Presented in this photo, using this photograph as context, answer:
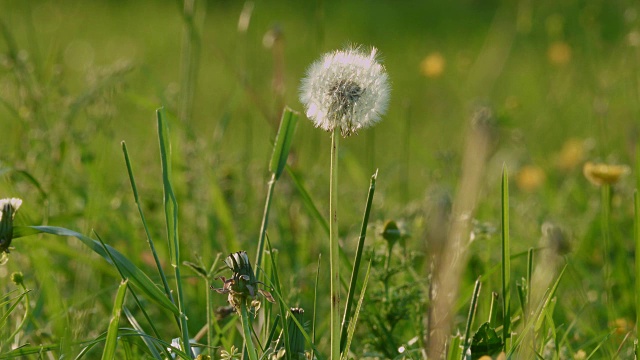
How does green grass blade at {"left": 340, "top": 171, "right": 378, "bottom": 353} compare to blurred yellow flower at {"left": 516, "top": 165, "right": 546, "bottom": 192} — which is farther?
blurred yellow flower at {"left": 516, "top": 165, "right": 546, "bottom": 192}

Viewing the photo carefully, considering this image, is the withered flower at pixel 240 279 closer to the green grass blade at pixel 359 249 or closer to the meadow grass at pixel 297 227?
the meadow grass at pixel 297 227

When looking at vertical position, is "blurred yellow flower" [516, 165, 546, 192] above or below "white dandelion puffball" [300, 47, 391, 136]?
below

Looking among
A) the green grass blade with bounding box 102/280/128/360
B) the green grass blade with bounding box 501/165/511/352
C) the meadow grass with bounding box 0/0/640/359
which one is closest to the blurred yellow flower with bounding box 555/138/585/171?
the meadow grass with bounding box 0/0/640/359

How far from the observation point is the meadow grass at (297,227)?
1.00m

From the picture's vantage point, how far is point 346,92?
89 centimetres

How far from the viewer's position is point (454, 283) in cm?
80

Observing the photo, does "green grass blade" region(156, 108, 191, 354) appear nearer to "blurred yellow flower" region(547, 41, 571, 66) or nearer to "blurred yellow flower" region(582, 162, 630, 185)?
"blurred yellow flower" region(582, 162, 630, 185)

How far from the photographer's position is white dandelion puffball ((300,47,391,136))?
888 millimetres

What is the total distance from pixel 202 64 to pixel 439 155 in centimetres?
356

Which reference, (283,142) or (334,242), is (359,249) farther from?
(283,142)

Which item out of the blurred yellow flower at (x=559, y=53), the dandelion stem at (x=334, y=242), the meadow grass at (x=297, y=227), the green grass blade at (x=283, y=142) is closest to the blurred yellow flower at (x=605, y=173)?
the meadow grass at (x=297, y=227)

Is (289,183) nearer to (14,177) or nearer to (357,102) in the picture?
(14,177)

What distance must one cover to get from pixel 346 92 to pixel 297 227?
3.96ft

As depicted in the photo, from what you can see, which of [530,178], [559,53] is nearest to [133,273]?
[530,178]
